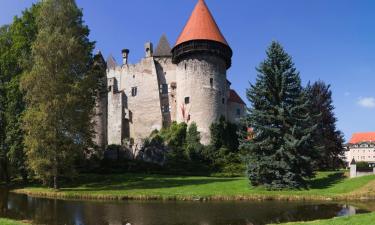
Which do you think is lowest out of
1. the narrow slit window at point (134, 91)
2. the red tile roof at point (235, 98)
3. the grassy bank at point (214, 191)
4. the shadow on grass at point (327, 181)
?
the grassy bank at point (214, 191)

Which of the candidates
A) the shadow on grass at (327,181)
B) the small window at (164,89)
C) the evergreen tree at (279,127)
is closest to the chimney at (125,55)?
the small window at (164,89)

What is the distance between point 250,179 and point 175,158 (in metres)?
15.8

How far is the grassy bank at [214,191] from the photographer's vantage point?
2211 cm

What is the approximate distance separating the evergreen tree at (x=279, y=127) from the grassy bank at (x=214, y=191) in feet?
3.85

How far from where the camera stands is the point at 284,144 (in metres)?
25.7

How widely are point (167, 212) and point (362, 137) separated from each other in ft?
319

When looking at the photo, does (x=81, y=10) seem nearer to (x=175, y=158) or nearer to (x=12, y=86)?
(x=12, y=86)

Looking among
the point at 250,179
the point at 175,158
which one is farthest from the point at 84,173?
the point at 250,179

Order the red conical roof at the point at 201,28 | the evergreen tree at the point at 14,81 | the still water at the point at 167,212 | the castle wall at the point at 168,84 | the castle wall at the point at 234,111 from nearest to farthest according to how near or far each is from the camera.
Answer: the still water at the point at 167,212 → the evergreen tree at the point at 14,81 → the red conical roof at the point at 201,28 → the castle wall at the point at 234,111 → the castle wall at the point at 168,84

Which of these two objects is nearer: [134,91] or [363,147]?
[134,91]

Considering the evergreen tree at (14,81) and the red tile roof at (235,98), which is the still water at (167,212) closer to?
the evergreen tree at (14,81)

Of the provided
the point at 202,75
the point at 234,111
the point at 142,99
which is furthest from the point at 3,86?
the point at 234,111

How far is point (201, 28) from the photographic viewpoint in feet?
153

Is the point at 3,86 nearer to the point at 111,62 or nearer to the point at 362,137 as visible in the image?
the point at 111,62
